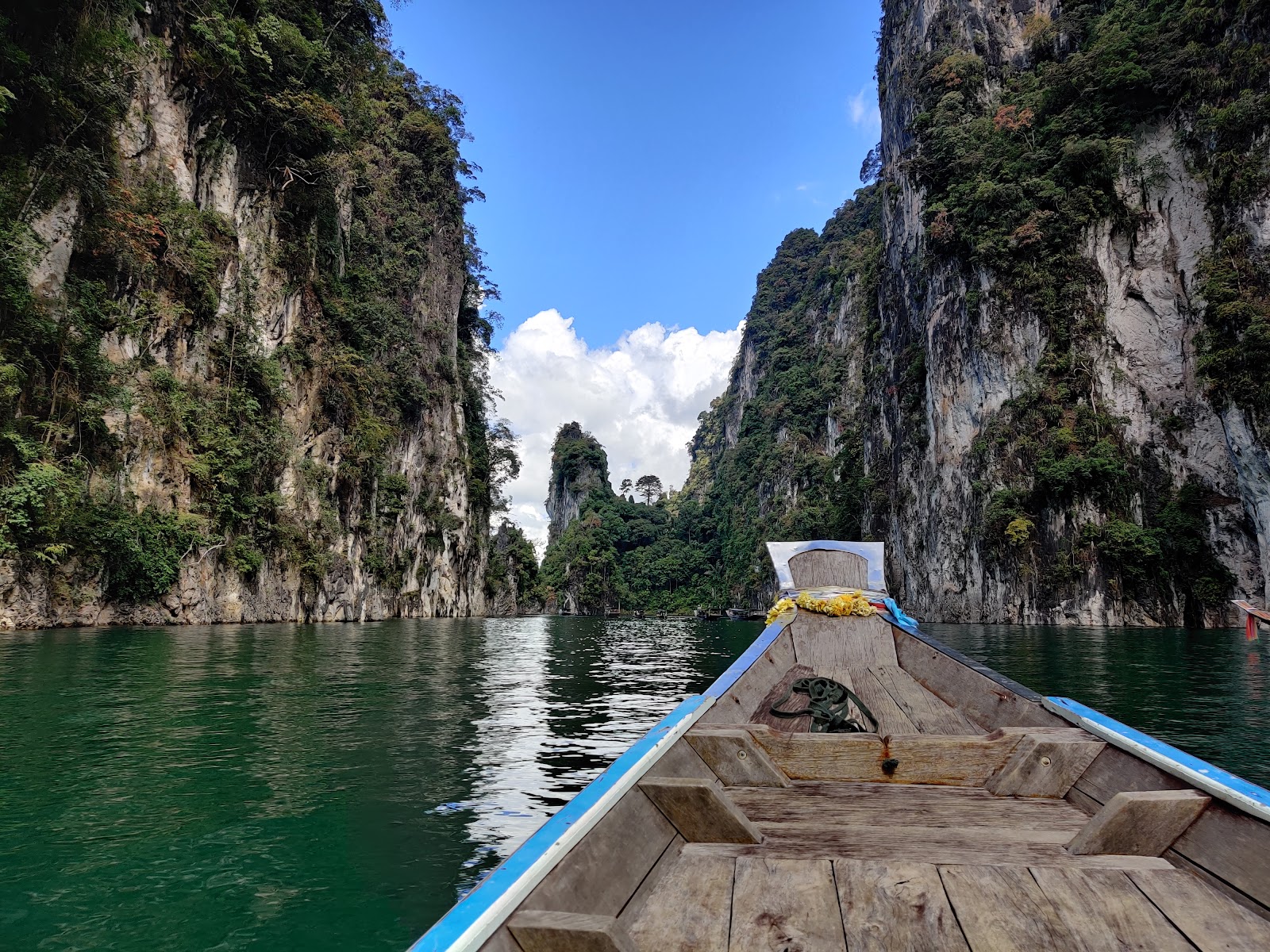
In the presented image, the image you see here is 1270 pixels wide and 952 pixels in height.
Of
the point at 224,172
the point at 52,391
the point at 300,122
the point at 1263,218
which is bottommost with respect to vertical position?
the point at 52,391

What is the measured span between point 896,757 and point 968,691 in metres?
1.79

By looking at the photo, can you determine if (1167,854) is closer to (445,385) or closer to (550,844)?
(550,844)

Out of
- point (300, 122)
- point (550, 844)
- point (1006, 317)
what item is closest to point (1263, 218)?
point (1006, 317)

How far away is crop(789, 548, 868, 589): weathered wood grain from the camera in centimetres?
826

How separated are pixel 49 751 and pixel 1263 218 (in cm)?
2795

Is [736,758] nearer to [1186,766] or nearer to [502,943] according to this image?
[1186,766]

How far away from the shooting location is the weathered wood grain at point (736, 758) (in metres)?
2.89

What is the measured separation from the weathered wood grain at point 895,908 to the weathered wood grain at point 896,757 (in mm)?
1033

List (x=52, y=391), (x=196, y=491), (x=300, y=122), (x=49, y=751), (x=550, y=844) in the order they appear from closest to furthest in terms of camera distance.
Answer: (x=550, y=844)
(x=49, y=751)
(x=52, y=391)
(x=196, y=491)
(x=300, y=122)

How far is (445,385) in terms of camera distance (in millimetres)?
37094

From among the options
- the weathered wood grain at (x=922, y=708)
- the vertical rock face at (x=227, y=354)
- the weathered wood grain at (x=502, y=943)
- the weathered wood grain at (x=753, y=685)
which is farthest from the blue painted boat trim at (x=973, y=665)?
the vertical rock face at (x=227, y=354)

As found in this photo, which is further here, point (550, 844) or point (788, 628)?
point (788, 628)

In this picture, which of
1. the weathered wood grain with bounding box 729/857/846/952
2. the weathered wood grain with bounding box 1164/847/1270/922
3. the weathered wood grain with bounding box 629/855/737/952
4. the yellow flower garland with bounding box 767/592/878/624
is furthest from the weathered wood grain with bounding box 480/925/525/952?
the yellow flower garland with bounding box 767/592/878/624

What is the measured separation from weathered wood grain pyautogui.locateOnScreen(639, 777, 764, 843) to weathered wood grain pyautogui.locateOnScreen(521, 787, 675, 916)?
3cm
